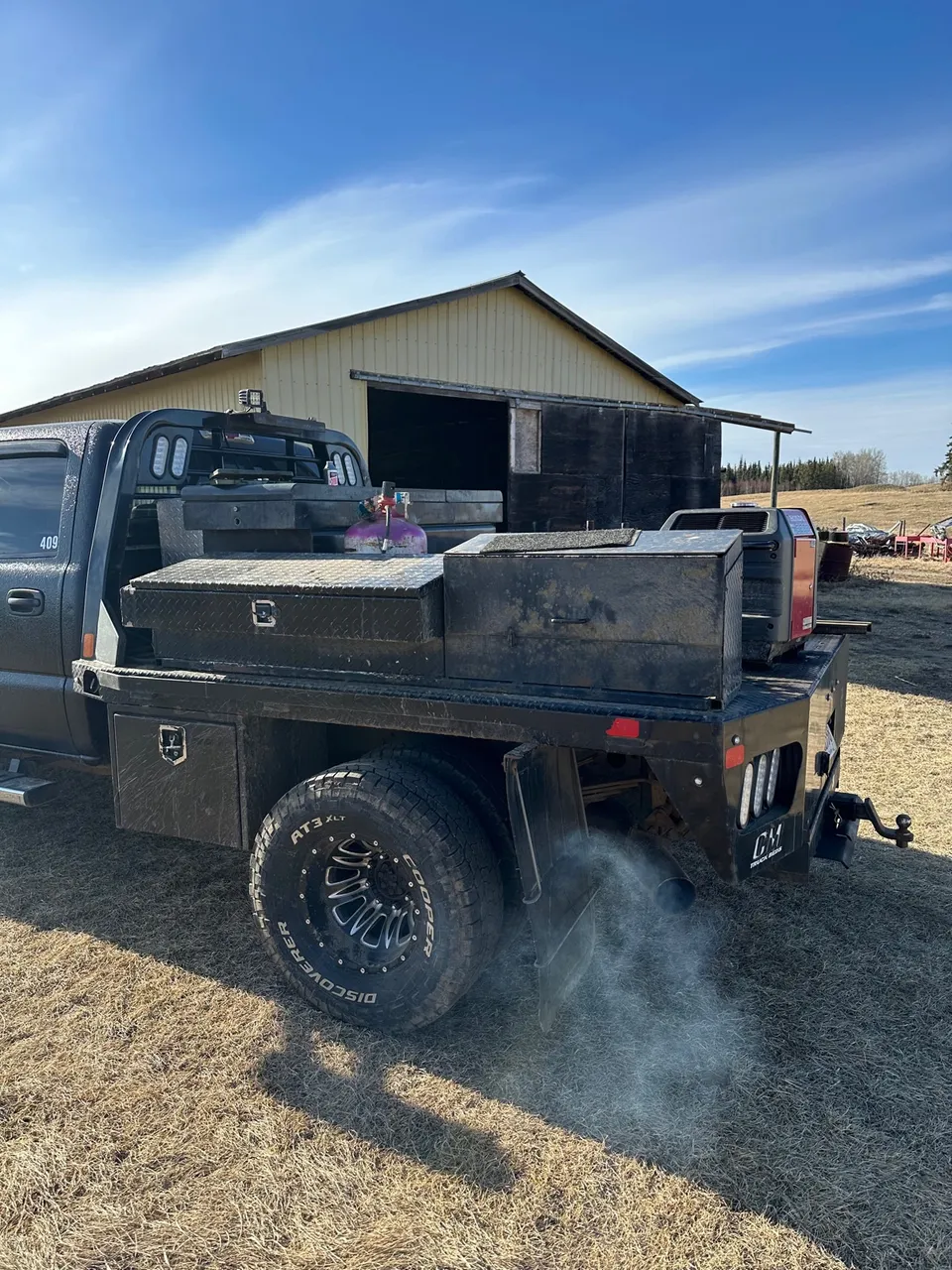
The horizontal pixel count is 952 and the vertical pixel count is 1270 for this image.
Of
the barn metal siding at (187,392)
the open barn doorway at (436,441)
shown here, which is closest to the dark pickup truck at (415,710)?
the barn metal siding at (187,392)

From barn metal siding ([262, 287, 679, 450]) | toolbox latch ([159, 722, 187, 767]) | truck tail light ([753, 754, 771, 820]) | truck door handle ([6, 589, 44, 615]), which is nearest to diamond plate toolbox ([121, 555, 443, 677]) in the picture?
toolbox latch ([159, 722, 187, 767])

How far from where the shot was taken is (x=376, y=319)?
422 inches

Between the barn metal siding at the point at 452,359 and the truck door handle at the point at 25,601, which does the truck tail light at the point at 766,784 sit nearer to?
the truck door handle at the point at 25,601

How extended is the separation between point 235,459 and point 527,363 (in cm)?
933

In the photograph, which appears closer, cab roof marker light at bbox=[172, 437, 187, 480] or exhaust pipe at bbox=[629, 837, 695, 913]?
exhaust pipe at bbox=[629, 837, 695, 913]

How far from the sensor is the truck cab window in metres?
4.04

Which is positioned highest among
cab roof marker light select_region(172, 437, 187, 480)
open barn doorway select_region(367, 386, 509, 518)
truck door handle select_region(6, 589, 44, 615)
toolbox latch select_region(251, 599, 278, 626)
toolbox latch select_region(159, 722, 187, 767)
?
open barn doorway select_region(367, 386, 509, 518)

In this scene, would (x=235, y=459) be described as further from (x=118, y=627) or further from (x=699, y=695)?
(x=699, y=695)

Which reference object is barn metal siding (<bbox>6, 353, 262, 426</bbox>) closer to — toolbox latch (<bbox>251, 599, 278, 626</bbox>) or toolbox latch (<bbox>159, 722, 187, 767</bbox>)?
toolbox latch (<bbox>159, 722, 187, 767</bbox>)

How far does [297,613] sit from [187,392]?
29.7 ft

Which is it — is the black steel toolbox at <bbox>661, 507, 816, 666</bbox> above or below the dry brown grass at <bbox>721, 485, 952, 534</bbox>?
above

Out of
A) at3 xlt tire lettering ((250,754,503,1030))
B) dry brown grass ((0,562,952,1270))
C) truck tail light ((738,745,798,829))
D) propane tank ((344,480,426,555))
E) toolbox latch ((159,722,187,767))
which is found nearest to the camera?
dry brown grass ((0,562,952,1270))

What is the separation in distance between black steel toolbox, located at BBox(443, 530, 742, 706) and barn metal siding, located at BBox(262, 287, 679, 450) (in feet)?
25.0

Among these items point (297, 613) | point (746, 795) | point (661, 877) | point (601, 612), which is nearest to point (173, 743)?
point (297, 613)
